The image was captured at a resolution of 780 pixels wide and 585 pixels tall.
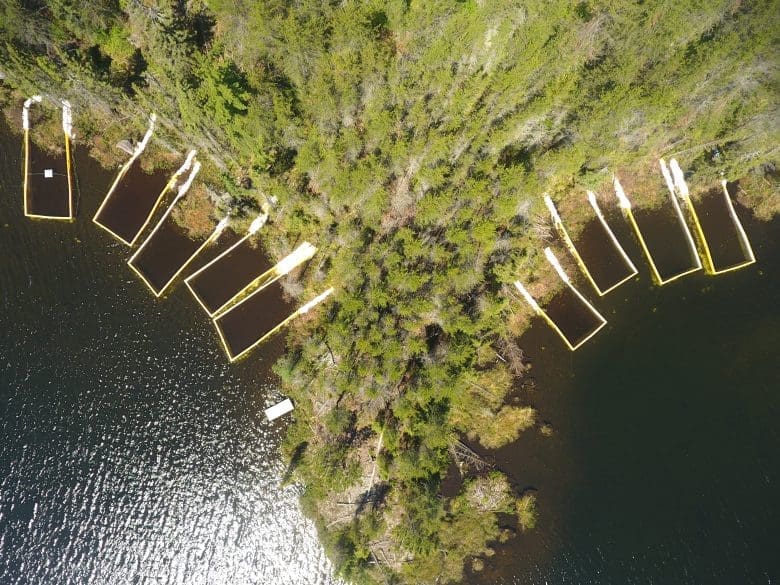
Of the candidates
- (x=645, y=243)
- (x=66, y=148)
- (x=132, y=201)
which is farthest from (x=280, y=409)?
(x=645, y=243)

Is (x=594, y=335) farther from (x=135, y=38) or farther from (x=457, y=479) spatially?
(x=135, y=38)

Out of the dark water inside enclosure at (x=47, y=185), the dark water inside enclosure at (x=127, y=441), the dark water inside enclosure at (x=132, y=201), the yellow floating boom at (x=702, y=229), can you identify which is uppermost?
the yellow floating boom at (x=702, y=229)

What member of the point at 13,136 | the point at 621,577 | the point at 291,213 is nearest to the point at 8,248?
the point at 13,136

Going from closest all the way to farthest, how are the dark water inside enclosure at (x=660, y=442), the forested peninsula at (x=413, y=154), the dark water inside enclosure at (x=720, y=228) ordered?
the forested peninsula at (x=413, y=154)
the dark water inside enclosure at (x=660, y=442)
the dark water inside enclosure at (x=720, y=228)

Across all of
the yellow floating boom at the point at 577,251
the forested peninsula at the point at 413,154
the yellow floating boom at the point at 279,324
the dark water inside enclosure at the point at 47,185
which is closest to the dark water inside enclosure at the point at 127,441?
the yellow floating boom at the point at 279,324

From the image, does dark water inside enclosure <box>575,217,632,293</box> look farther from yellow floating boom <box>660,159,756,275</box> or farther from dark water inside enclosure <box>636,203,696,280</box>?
yellow floating boom <box>660,159,756,275</box>

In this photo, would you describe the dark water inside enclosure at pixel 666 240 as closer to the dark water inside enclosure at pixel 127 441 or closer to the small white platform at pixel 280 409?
the dark water inside enclosure at pixel 127 441

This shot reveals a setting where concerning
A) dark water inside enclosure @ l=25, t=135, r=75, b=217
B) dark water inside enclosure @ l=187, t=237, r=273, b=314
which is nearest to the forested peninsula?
dark water inside enclosure @ l=187, t=237, r=273, b=314

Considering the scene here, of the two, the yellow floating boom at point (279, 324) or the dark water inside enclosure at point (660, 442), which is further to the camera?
the yellow floating boom at point (279, 324)
